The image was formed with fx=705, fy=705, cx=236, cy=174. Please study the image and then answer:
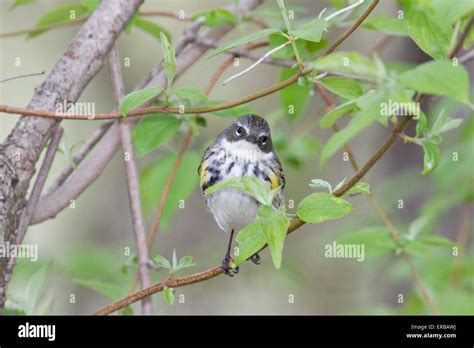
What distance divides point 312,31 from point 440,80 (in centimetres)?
45

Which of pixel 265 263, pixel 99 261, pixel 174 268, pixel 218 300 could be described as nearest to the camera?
pixel 174 268

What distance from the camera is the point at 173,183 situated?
2.89 meters

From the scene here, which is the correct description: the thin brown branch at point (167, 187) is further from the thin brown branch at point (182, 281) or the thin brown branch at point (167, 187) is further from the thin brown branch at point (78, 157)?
the thin brown branch at point (182, 281)

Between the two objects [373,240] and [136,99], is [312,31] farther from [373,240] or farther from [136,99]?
[373,240]

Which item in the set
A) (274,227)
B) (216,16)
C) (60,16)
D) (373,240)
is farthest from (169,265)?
(60,16)

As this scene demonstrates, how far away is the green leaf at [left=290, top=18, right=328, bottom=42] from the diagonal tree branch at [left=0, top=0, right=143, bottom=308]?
35.1 inches

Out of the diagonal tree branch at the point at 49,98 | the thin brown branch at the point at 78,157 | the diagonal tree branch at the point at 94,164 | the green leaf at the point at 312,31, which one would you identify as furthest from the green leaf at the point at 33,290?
the green leaf at the point at 312,31

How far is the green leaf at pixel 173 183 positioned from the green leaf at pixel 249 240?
120cm

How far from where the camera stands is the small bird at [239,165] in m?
2.47

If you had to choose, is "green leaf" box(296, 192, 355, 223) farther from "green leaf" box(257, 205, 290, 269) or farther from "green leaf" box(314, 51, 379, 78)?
"green leaf" box(314, 51, 379, 78)
